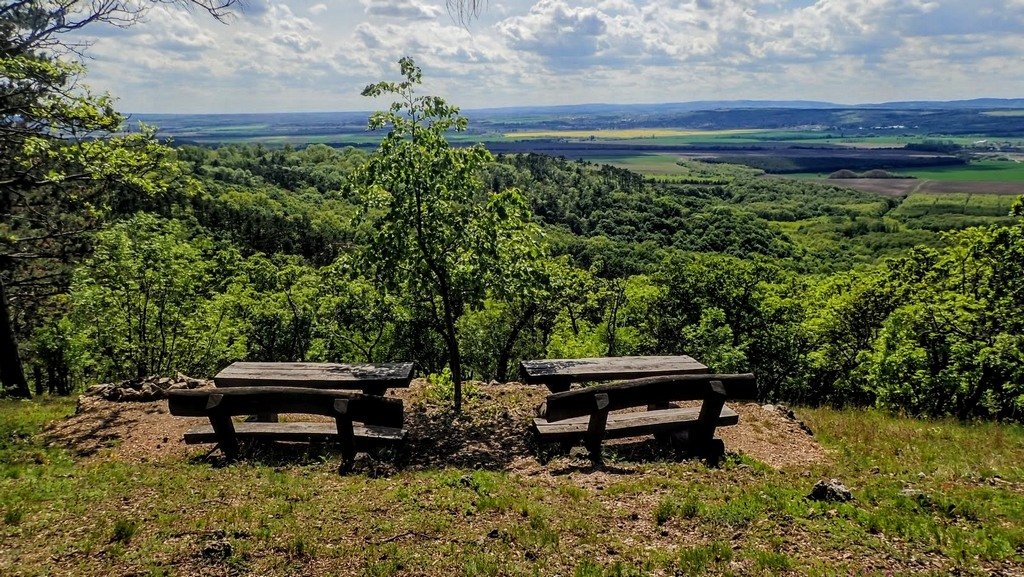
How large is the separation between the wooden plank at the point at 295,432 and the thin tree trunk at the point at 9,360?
7.80 m

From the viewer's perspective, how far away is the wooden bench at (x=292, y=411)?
25.9 feet

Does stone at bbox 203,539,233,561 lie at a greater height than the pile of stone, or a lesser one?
greater

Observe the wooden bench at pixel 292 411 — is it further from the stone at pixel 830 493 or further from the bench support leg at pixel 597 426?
the stone at pixel 830 493

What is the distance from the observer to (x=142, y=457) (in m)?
8.62

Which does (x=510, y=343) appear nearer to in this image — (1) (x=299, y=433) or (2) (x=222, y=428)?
(1) (x=299, y=433)

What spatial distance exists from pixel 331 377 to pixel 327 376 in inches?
5.3

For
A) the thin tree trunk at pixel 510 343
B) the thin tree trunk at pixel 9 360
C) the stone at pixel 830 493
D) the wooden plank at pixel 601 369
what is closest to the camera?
the stone at pixel 830 493

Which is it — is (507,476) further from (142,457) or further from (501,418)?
(142,457)

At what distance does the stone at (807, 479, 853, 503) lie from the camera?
20.9ft

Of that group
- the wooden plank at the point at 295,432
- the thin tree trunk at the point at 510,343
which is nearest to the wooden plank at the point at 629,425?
the wooden plank at the point at 295,432

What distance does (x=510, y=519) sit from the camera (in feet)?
20.4

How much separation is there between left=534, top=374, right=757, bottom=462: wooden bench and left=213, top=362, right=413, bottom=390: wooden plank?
2445mm

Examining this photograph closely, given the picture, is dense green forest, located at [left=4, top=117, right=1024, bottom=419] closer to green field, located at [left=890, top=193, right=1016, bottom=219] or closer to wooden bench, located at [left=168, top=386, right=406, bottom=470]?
wooden bench, located at [left=168, top=386, right=406, bottom=470]

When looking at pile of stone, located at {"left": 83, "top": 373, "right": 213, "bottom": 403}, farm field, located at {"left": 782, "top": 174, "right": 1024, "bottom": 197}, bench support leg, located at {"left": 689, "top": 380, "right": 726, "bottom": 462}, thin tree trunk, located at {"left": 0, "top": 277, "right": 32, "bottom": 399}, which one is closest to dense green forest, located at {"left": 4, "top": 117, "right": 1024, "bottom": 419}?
thin tree trunk, located at {"left": 0, "top": 277, "right": 32, "bottom": 399}
